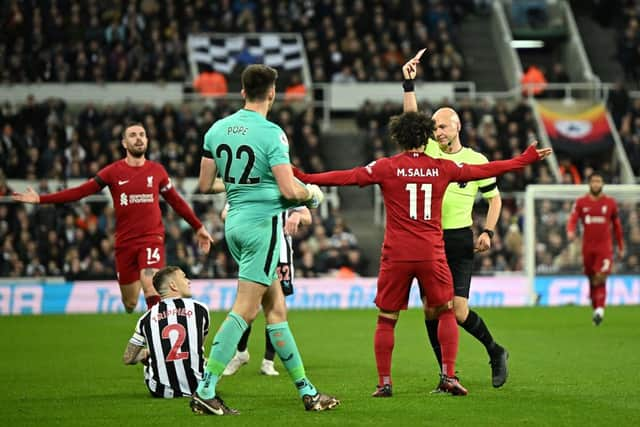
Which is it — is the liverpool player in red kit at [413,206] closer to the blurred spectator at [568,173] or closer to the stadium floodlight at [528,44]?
the blurred spectator at [568,173]

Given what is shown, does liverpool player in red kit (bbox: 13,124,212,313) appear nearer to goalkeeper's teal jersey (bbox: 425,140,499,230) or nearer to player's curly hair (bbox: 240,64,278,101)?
goalkeeper's teal jersey (bbox: 425,140,499,230)

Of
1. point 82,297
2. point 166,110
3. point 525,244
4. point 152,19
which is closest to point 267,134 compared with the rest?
point 82,297

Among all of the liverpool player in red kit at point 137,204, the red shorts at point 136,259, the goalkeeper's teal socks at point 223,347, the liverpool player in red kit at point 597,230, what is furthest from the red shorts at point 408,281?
the liverpool player in red kit at point 597,230

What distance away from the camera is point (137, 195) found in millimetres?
12266

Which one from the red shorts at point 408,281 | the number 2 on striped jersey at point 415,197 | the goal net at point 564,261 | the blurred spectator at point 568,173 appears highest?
the number 2 on striped jersey at point 415,197

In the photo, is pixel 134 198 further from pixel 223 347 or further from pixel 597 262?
pixel 597 262

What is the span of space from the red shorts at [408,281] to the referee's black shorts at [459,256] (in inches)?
32.4

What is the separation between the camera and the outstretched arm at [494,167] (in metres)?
8.79

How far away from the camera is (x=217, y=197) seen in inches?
956

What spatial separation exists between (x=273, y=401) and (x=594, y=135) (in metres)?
23.8

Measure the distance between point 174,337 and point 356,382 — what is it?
84.7 inches

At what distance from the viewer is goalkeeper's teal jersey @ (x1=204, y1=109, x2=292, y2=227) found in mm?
8000

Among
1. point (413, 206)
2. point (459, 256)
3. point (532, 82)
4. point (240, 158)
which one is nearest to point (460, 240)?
point (459, 256)

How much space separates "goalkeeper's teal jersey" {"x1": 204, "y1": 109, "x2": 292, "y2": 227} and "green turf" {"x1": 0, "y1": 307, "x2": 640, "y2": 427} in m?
1.42
